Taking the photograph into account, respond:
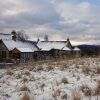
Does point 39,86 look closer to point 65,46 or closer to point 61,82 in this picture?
point 61,82

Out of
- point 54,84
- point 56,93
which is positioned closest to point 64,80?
point 54,84

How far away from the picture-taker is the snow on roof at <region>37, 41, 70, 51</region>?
237ft

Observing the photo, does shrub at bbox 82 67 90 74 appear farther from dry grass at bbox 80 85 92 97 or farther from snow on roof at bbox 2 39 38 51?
snow on roof at bbox 2 39 38 51

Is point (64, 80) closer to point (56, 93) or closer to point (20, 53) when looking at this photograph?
point (56, 93)

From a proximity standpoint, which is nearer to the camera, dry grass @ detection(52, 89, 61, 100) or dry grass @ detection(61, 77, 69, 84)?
dry grass @ detection(52, 89, 61, 100)

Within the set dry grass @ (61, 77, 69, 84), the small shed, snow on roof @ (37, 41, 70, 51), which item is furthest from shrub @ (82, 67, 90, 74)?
snow on roof @ (37, 41, 70, 51)

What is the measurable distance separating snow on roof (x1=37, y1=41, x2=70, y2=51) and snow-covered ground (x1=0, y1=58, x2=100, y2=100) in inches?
2327

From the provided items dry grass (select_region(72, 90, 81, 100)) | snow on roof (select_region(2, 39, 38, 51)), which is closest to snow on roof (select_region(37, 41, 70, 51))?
snow on roof (select_region(2, 39, 38, 51))

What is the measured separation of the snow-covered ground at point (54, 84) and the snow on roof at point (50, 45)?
59.1 metres

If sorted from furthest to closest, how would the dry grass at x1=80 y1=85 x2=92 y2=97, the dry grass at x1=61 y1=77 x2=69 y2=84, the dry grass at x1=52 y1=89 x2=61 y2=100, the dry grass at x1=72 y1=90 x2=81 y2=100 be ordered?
the dry grass at x1=61 y1=77 x2=69 y2=84, the dry grass at x1=52 y1=89 x2=61 y2=100, the dry grass at x1=80 y1=85 x2=92 y2=97, the dry grass at x1=72 y1=90 x2=81 y2=100

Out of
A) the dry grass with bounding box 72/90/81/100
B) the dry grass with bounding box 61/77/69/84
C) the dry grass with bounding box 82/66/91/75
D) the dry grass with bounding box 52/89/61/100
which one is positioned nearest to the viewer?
the dry grass with bounding box 72/90/81/100

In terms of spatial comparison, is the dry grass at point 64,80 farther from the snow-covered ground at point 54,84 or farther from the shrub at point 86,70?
the shrub at point 86,70

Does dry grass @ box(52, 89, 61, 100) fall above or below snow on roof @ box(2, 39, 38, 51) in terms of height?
below

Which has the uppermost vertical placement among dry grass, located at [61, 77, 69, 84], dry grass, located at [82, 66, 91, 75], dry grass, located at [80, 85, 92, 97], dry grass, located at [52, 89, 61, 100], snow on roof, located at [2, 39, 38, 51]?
snow on roof, located at [2, 39, 38, 51]
